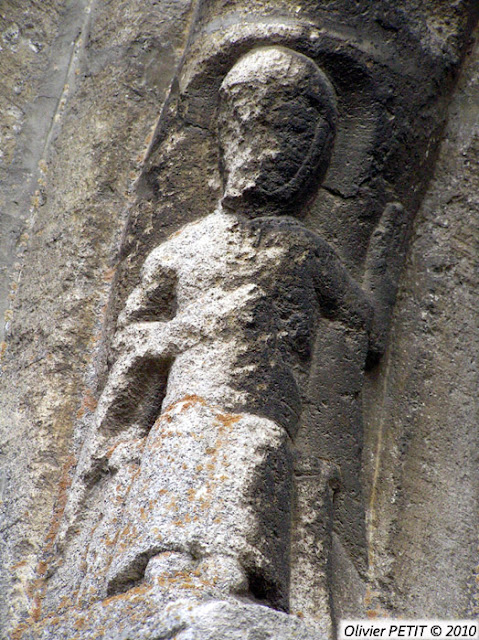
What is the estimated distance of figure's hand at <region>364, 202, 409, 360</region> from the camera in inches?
76.0

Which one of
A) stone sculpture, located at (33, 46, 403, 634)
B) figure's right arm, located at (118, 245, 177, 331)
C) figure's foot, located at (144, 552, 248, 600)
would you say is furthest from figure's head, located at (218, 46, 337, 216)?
figure's foot, located at (144, 552, 248, 600)

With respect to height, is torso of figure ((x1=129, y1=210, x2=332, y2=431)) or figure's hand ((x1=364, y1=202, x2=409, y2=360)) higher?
figure's hand ((x1=364, y1=202, x2=409, y2=360))

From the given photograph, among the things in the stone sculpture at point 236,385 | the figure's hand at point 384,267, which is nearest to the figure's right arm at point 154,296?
the stone sculpture at point 236,385

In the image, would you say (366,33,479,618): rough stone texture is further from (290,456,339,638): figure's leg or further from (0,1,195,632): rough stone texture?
(0,1,195,632): rough stone texture

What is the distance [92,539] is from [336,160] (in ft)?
3.11

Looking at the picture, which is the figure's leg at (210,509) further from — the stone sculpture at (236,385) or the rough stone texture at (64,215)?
the rough stone texture at (64,215)

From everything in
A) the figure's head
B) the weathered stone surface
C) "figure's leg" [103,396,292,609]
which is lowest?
the weathered stone surface

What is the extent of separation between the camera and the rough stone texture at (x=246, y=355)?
5.16 feet

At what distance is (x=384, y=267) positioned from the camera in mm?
1960

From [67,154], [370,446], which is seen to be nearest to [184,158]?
[67,154]

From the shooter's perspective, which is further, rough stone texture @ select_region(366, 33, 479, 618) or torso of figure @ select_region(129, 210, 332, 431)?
rough stone texture @ select_region(366, 33, 479, 618)

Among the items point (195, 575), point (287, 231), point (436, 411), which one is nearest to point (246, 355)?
point (287, 231)

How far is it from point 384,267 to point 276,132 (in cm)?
38

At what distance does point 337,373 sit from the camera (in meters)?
1.82
